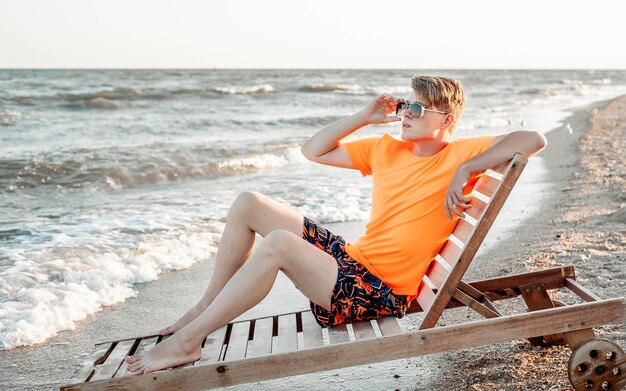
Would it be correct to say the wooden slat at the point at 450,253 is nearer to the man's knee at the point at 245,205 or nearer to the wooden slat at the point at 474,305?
the wooden slat at the point at 474,305

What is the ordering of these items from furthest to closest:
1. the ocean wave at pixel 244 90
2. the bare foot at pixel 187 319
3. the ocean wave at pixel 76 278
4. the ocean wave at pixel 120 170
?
the ocean wave at pixel 244 90 < the ocean wave at pixel 120 170 < the ocean wave at pixel 76 278 < the bare foot at pixel 187 319

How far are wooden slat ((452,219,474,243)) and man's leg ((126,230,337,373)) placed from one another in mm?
821

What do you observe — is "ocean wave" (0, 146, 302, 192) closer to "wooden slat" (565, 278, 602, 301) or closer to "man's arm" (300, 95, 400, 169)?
A: "man's arm" (300, 95, 400, 169)

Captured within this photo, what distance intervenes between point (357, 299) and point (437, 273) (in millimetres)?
473

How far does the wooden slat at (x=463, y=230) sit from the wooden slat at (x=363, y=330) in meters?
0.65

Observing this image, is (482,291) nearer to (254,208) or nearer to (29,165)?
(254,208)

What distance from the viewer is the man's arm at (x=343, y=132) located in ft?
13.2

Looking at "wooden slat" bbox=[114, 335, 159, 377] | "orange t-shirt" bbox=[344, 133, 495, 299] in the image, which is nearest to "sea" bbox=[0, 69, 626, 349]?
"wooden slat" bbox=[114, 335, 159, 377]

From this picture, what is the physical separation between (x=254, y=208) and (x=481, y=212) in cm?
122

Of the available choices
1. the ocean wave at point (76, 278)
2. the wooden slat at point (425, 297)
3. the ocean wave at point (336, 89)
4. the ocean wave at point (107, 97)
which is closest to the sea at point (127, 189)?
the ocean wave at point (76, 278)

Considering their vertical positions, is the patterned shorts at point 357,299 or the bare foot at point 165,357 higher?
the patterned shorts at point 357,299

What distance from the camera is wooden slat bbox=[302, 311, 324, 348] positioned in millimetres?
3391

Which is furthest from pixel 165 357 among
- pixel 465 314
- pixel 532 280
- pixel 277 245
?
pixel 465 314

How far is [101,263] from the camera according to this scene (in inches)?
241
